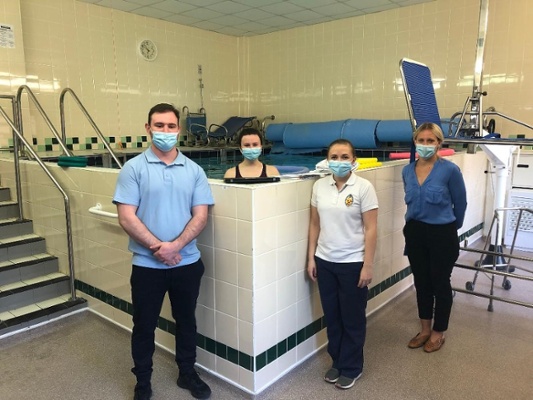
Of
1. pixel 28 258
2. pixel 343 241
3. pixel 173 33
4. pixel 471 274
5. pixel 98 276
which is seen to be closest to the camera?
pixel 343 241

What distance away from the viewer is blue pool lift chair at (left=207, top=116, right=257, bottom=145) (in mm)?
6480

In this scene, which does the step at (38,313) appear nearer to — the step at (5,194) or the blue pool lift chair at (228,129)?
the step at (5,194)

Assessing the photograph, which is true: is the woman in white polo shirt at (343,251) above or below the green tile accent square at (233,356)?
above

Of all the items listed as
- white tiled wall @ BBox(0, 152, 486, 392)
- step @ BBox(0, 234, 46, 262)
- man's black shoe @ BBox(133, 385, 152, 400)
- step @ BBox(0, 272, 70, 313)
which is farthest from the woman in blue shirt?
step @ BBox(0, 234, 46, 262)

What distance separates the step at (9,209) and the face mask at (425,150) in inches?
133

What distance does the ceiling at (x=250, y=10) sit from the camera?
5.24m

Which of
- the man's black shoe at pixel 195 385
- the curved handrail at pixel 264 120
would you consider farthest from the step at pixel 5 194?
the curved handrail at pixel 264 120

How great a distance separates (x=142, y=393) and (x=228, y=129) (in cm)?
503

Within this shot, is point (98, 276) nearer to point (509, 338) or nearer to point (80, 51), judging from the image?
point (509, 338)

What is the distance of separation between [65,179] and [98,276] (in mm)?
774

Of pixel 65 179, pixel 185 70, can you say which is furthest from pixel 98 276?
pixel 185 70

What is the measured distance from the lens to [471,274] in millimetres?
3975

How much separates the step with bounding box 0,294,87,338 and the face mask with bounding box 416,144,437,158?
8.63 ft

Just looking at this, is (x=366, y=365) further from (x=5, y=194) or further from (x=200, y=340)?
(x=5, y=194)
